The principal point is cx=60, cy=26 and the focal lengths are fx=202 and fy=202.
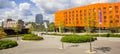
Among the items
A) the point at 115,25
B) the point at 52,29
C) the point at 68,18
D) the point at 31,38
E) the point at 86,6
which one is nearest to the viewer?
the point at 31,38

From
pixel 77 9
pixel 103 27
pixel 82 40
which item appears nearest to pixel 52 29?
pixel 77 9

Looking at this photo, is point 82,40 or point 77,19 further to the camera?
point 77,19

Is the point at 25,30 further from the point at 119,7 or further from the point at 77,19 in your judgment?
the point at 119,7

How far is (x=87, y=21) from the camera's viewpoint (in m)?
28.7

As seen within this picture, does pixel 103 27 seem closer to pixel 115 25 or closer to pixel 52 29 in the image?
pixel 115 25

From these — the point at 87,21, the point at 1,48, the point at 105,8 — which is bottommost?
the point at 1,48

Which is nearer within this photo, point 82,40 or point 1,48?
point 1,48

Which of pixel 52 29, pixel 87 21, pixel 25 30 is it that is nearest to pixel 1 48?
pixel 87 21

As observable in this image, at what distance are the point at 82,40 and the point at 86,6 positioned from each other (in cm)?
6595

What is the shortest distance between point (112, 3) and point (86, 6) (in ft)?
44.9

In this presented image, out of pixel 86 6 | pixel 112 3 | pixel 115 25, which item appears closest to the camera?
pixel 115 25

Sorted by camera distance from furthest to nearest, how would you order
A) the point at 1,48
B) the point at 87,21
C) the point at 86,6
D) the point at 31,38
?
the point at 86,6
the point at 31,38
the point at 1,48
the point at 87,21

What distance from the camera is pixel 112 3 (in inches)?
3738

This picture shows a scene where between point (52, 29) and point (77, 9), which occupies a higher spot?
point (77, 9)
